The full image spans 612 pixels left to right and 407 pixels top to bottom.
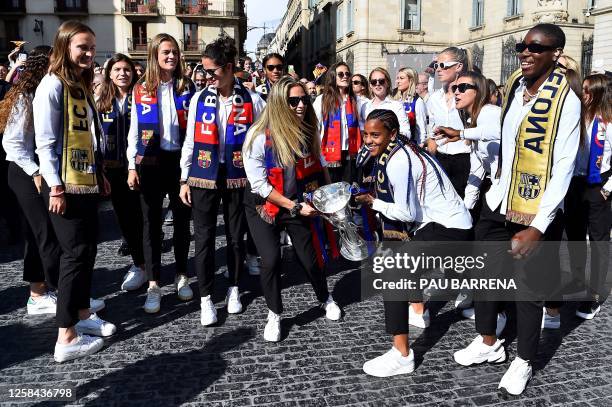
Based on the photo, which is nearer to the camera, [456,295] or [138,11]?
[456,295]

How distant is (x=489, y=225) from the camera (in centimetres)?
343

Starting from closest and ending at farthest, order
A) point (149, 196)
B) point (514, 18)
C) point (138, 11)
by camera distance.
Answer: point (149, 196) < point (514, 18) < point (138, 11)

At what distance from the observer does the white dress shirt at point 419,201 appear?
3.25 meters

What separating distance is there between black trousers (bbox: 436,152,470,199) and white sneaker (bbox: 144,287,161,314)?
9.96 ft

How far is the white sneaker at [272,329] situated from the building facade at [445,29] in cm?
2617

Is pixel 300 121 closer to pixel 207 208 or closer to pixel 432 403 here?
pixel 207 208

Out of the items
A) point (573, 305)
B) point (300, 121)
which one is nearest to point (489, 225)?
point (300, 121)

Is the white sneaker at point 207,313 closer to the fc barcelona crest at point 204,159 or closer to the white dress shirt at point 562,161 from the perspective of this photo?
the fc barcelona crest at point 204,159

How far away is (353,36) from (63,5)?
999 inches

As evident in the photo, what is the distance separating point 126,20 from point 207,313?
142 feet

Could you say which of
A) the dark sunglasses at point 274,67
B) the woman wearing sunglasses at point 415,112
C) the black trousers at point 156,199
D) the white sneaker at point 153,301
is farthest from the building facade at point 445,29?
the white sneaker at point 153,301

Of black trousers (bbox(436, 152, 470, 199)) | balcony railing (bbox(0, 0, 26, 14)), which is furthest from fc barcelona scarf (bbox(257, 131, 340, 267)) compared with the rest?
balcony railing (bbox(0, 0, 26, 14))

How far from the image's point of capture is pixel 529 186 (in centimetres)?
302

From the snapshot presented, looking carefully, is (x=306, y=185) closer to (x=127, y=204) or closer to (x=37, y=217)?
(x=127, y=204)
